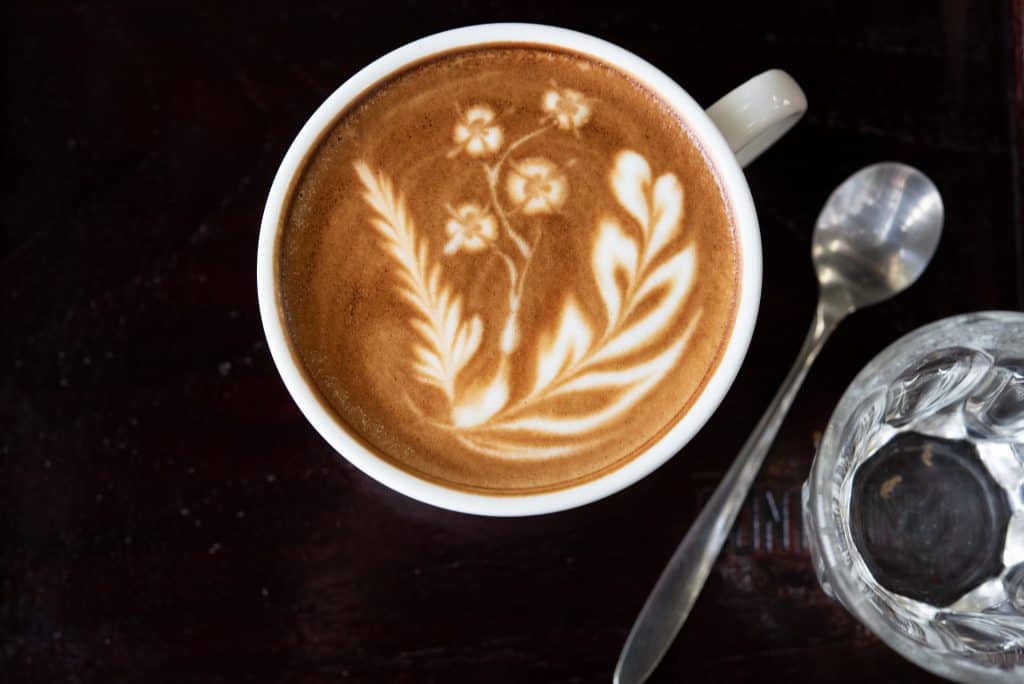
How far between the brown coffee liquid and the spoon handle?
23 cm

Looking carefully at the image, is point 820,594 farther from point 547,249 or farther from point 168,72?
point 168,72

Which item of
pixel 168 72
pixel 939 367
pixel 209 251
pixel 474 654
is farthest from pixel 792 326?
pixel 168 72

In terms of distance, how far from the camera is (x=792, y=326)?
1254 millimetres

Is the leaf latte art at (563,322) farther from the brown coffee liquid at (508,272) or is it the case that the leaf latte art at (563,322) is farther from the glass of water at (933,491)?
the glass of water at (933,491)

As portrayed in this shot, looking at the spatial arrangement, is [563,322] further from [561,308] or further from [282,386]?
[282,386]

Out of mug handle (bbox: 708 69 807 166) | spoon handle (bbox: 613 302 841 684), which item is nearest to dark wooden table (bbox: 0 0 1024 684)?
spoon handle (bbox: 613 302 841 684)

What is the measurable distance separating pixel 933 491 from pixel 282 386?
35.2 inches

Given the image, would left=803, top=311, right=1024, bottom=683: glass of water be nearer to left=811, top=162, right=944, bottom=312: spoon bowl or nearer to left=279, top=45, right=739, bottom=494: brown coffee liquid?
left=811, top=162, right=944, bottom=312: spoon bowl

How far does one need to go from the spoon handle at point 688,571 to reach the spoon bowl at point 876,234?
20cm

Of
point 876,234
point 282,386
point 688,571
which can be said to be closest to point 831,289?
point 876,234

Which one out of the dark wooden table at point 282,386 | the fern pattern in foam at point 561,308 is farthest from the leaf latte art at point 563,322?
the dark wooden table at point 282,386

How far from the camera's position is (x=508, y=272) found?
1035 mm

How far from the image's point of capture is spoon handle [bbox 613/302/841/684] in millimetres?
1201

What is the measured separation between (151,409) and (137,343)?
92 mm
